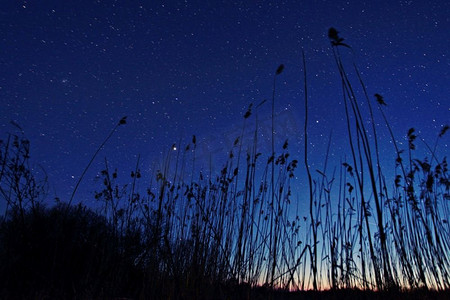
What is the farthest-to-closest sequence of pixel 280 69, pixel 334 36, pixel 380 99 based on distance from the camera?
pixel 280 69 < pixel 380 99 < pixel 334 36

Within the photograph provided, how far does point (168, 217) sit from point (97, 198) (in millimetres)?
990

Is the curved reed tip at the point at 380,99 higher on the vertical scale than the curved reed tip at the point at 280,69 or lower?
lower

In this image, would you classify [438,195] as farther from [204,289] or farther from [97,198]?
[97,198]

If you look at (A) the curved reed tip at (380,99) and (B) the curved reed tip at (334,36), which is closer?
(B) the curved reed tip at (334,36)

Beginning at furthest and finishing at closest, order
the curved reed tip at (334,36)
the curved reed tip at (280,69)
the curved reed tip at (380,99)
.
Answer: the curved reed tip at (280,69)
the curved reed tip at (380,99)
the curved reed tip at (334,36)

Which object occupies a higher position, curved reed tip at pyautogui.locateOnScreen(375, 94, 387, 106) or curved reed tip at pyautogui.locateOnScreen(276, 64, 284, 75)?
curved reed tip at pyautogui.locateOnScreen(276, 64, 284, 75)

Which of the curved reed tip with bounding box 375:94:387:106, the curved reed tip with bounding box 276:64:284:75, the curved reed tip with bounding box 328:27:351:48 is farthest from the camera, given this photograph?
the curved reed tip with bounding box 276:64:284:75

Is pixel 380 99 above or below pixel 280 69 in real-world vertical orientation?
below

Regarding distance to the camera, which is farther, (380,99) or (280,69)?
(280,69)

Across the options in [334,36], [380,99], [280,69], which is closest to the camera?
[334,36]

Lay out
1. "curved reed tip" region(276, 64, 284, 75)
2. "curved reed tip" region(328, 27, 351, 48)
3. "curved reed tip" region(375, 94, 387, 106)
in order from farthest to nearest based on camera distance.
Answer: "curved reed tip" region(276, 64, 284, 75) → "curved reed tip" region(375, 94, 387, 106) → "curved reed tip" region(328, 27, 351, 48)

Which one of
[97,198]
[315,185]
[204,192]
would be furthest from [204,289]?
[97,198]

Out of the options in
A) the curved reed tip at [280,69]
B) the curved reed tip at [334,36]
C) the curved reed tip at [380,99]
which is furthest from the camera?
the curved reed tip at [280,69]

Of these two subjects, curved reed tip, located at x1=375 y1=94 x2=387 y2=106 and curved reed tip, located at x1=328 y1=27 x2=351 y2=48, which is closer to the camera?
curved reed tip, located at x1=328 y1=27 x2=351 y2=48
